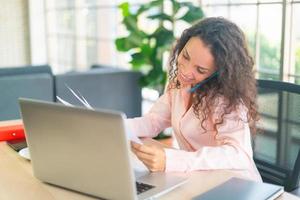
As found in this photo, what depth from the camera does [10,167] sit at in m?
1.27

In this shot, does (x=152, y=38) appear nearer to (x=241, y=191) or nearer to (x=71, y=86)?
(x=71, y=86)

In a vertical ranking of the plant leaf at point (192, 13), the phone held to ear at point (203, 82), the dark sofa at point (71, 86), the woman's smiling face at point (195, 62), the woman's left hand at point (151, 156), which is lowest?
the dark sofa at point (71, 86)

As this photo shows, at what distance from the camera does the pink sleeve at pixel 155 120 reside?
166 cm

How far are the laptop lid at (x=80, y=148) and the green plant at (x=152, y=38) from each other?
2148 millimetres

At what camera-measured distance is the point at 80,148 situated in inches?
38.7

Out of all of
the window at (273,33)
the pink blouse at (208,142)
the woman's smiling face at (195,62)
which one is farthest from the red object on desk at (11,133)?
the window at (273,33)

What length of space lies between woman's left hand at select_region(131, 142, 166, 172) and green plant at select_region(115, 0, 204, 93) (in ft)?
6.52

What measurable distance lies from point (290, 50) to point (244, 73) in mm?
1280

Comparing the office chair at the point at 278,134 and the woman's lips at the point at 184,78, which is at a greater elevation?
the woman's lips at the point at 184,78

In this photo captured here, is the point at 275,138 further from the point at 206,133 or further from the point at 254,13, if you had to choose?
the point at 254,13

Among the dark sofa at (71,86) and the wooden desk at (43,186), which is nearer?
the wooden desk at (43,186)

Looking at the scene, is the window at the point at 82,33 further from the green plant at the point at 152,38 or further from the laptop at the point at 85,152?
the laptop at the point at 85,152

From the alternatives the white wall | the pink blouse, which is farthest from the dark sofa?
the white wall

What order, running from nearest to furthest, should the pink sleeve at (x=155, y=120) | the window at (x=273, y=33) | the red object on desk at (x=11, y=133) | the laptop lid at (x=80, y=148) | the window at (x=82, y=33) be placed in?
the laptop lid at (x=80, y=148)
the red object on desk at (x=11, y=133)
the pink sleeve at (x=155, y=120)
the window at (x=273, y=33)
the window at (x=82, y=33)
